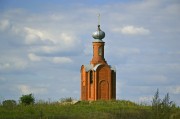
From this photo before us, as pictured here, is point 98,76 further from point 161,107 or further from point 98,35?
point 161,107

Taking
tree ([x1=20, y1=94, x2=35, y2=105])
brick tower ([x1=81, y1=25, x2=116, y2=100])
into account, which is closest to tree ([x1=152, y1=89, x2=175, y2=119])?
tree ([x1=20, y1=94, x2=35, y2=105])

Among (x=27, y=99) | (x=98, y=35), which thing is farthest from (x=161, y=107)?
(x=98, y=35)

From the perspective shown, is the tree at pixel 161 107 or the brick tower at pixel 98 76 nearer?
the tree at pixel 161 107

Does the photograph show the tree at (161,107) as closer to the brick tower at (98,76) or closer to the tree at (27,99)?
the tree at (27,99)

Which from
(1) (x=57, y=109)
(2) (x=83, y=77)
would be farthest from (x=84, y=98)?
(1) (x=57, y=109)

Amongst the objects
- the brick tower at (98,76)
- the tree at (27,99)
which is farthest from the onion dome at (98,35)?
the tree at (27,99)

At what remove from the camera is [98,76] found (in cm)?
4653

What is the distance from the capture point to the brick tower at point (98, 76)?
46188 millimetres

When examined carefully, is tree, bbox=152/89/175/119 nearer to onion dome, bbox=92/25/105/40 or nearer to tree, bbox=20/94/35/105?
tree, bbox=20/94/35/105

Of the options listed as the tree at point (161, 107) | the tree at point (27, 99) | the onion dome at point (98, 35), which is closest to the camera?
the tree at point (161, 107)

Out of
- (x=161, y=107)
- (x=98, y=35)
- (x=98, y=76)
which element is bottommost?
(x=161, y=107)

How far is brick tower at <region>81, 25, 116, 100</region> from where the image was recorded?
4619 centimetres

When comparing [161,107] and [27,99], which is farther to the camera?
[27,99]

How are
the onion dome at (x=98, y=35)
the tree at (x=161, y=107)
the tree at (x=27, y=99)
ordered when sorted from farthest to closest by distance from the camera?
the onion dome at (x=98, y=35) → the tree at (x=27, y=99) → the tree at (x=161, y=107)
